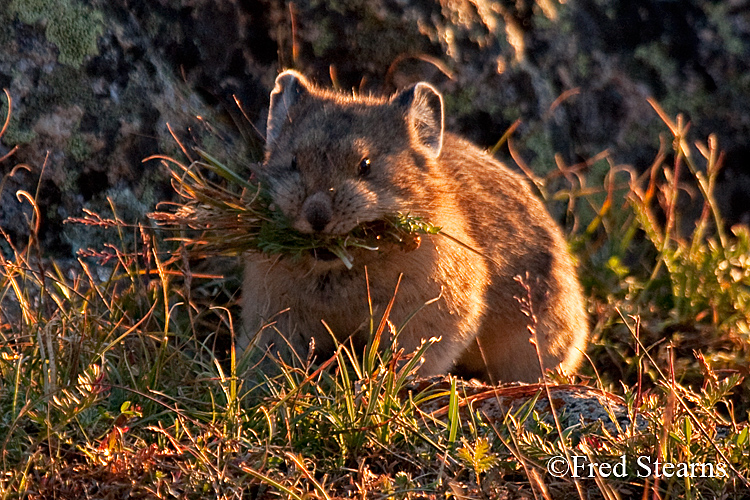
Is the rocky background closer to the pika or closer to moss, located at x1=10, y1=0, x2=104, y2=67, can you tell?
moss, located at x1=10, y1=0, x2=104, y2=67

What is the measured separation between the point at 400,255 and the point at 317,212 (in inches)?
28.4

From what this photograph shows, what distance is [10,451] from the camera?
378 centimetres

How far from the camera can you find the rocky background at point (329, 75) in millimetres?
6016

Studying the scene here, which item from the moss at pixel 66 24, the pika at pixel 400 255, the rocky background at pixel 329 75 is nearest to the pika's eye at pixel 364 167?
the pika at pixel 400 255

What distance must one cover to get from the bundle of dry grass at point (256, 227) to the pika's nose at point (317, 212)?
0.16m

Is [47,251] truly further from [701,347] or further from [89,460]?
[701,347]

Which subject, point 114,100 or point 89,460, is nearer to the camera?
point 89,460

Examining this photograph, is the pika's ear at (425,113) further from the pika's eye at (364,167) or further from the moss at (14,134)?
the moss at (14,134)

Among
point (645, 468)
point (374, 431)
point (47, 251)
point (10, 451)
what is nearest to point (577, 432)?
point (645, 468)

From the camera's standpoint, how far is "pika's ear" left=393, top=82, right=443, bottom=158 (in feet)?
18.6

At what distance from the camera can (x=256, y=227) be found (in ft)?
17.1

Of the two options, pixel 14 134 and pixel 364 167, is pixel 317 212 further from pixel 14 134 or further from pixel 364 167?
pixel 14 134

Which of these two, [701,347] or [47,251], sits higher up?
[47,251]

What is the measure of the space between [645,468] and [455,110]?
165 inches
